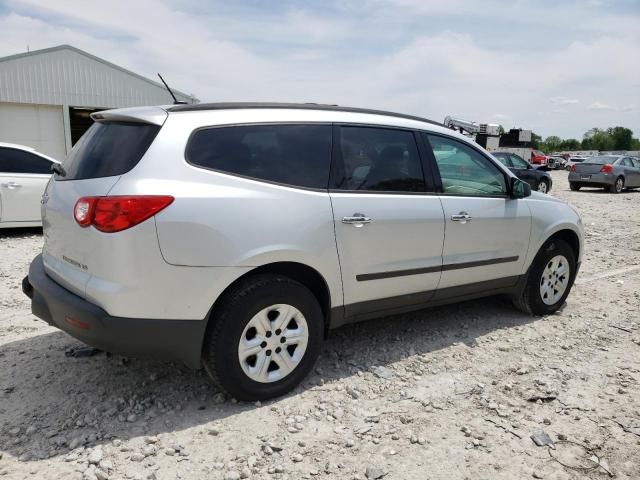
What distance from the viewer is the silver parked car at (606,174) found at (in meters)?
18.7

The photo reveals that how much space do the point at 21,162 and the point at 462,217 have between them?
6.99 metres

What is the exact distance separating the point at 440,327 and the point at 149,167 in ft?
9.44

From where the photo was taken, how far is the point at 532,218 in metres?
4.43

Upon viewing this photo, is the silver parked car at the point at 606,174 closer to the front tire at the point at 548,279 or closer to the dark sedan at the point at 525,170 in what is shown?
the dark sedan at the point at 525,170

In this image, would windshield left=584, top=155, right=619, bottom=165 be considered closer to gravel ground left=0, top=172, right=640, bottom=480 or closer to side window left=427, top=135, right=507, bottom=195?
gravel ground left=0, top=172, right=640, bottom=480

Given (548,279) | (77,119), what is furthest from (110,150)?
Result: (77,119)

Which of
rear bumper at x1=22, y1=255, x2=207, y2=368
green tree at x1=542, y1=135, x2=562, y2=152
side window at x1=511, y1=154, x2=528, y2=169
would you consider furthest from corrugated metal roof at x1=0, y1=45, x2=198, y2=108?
green tree at x1=542, y1=135, x2=562, y2=152

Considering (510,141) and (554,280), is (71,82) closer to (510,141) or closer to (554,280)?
(554,280)

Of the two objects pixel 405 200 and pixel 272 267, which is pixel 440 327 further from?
pixel 272 267

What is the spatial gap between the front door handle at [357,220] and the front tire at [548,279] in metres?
2.11

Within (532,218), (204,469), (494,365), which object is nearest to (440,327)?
(494,365)

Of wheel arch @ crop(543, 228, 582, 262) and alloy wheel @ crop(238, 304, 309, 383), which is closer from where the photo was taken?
alloy wheel @ crop(238, 304, 309, 383)

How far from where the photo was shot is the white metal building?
16344 millimetres

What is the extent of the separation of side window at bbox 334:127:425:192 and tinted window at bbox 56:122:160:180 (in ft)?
4.00
